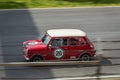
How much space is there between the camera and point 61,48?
15.5 meters

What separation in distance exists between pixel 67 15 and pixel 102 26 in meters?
2.60

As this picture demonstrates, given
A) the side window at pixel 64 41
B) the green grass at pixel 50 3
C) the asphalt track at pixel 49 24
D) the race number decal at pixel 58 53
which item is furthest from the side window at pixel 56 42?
the green grass at pixel 50 3

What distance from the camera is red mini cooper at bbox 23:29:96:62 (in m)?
15.3

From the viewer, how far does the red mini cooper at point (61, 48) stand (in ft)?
50.3

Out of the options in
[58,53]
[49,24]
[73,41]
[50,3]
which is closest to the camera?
[58,53]

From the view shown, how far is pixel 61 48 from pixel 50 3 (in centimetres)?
1148

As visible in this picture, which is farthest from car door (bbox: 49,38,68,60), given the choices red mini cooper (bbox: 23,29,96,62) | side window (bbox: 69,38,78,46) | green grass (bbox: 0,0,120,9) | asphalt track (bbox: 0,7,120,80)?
green grass (bbox: 0,0,120,9)

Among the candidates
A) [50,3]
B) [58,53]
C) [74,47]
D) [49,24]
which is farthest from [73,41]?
[50,3]

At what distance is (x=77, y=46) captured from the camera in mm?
15688

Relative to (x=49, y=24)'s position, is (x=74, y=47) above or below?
above

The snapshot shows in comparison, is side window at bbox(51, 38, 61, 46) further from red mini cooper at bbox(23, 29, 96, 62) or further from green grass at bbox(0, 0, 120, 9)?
green grass at bbox(0, 0, 120, 9)

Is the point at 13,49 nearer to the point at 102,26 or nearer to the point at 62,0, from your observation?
the point at 102,26

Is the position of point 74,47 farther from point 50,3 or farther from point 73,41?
point 50,3

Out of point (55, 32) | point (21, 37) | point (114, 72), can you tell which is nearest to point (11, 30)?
point (21, 37)
